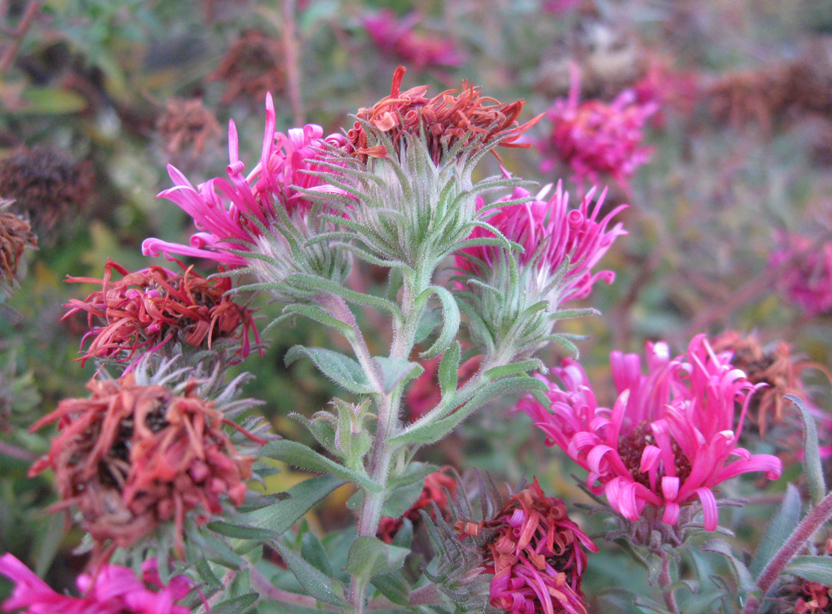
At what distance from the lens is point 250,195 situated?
794 mm

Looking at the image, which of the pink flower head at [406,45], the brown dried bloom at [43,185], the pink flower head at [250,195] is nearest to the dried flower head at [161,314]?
the pink flower head at [250,195]

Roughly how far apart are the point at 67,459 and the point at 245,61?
4.34 feet

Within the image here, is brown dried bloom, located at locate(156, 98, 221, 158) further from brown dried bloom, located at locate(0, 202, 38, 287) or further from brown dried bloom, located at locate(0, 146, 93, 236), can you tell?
brown dried bloom, located at locate(0, 202, 38, 287)

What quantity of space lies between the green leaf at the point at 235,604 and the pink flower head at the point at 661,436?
44 cm

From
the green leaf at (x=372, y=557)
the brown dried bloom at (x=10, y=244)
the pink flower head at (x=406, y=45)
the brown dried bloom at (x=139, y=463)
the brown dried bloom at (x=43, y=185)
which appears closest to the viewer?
the brown dried bloom at (x=139, y=463)

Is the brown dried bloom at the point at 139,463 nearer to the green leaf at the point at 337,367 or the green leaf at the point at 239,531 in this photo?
the green leaf at the point at 239,531

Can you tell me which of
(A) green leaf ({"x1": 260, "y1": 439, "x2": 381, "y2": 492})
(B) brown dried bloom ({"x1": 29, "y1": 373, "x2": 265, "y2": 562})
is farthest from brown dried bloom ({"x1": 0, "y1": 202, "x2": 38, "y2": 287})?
(A) green leaf ({"x1": 260, "y1": 439, "x2": 381, "y2": 492})

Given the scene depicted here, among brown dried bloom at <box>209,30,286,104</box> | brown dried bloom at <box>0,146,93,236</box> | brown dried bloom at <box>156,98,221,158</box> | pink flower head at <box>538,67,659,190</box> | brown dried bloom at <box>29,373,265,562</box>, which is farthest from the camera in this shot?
brown dried bloom at <box>209,30,286,104</box>

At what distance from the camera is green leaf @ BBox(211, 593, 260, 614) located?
707 millimetres

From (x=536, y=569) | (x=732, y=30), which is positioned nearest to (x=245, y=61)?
(x=536, y=569)

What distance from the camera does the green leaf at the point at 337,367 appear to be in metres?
0.76

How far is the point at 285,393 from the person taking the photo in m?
1.59

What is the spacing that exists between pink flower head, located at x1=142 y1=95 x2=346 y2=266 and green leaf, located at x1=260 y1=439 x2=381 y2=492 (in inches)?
10.4

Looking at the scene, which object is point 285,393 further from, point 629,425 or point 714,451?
point 714,451
